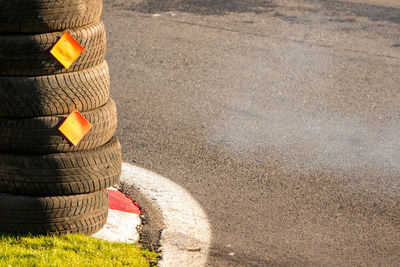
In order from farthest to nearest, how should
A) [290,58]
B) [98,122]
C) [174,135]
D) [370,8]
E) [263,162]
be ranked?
[370,8] < [290,58] < [174,135] < [263,162] < [98,122]

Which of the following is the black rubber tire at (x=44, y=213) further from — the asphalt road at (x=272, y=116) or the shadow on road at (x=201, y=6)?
the shadow on road at (x=201, y=6)

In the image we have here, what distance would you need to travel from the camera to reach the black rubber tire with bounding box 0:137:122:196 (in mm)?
5074

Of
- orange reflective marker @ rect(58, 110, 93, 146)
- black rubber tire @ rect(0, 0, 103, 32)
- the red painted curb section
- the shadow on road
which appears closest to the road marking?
the red painted curb section

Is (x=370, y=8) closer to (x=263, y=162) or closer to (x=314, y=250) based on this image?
(x=263, y=162)

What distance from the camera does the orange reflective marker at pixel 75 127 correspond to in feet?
16.5

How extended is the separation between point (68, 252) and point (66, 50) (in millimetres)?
1479

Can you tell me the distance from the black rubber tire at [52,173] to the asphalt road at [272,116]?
116 cm

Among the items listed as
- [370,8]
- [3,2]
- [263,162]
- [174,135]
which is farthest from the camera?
[370,8]

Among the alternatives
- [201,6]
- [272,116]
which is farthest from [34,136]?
[201,6]

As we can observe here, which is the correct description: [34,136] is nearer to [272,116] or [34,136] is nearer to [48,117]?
[48,117]

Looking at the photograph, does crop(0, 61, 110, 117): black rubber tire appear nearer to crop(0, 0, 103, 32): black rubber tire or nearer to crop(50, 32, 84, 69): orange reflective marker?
crop(50, 32, 84, 69): orange reflective marker

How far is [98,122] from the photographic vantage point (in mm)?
5262

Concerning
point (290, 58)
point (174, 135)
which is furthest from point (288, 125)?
point (290, 58)

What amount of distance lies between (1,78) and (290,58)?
5738mm
